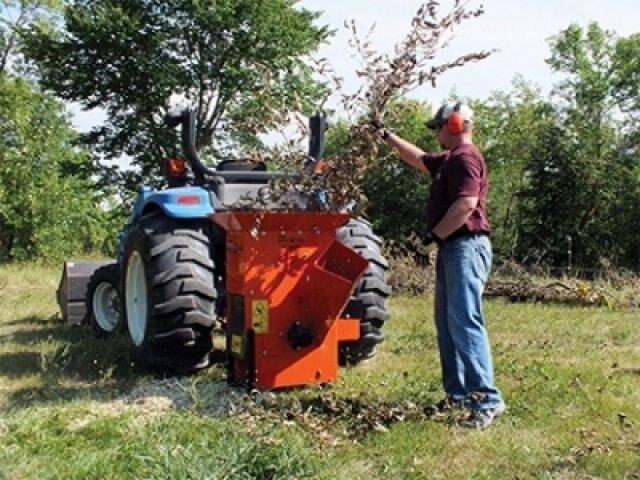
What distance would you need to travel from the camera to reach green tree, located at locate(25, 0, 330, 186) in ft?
80.0

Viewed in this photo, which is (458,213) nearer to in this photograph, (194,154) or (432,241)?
(432,241)

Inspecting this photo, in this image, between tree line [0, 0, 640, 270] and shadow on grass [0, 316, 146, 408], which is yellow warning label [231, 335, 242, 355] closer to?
shadow on grass [0, 316, 146, 408]

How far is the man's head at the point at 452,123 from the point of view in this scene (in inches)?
198

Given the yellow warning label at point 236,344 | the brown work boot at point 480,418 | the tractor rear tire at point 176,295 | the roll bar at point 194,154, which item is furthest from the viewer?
the roll bar at point 194,154

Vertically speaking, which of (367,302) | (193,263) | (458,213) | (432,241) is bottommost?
(367,302)

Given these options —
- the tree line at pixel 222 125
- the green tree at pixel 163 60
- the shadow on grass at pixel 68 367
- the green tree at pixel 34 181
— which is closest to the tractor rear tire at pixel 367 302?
the shadow on grass at pixel 68 367

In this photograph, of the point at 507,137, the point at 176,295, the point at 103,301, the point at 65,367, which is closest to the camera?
the point at 176,295

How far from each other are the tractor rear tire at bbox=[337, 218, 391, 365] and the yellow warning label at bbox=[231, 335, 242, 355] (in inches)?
41.9

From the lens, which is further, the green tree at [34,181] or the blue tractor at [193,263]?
the green tree at [34,181]

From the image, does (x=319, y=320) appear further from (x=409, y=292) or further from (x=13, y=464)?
(x=409, y=292)

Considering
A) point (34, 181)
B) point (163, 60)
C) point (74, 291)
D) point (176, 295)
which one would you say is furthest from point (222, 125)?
point (176, 295)

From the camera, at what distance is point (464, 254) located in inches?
197

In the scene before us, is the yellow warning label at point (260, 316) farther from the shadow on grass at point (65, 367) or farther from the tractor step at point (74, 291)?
the tractor step at point (74, 291)

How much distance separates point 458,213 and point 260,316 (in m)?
1.35
